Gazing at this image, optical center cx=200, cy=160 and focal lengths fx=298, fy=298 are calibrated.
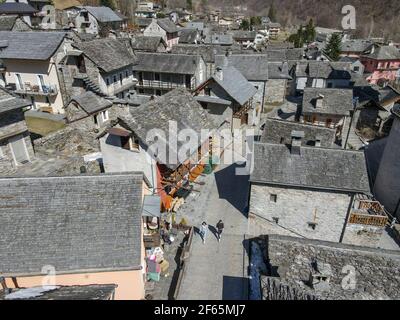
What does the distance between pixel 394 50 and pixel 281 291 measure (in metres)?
77.8

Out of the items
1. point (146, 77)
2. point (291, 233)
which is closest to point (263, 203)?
point (291, 233)

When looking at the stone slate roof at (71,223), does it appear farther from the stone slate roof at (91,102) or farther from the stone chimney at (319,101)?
the stone chimney at (319,101)

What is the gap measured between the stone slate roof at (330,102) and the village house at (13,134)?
30.7 metres

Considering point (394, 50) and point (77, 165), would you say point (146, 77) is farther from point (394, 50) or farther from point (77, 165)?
point (394, 50)

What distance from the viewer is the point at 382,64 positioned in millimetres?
68812

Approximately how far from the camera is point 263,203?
70.2 feet

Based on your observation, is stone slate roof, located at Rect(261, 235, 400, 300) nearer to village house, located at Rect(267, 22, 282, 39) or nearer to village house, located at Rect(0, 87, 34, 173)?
village house, located at Rect(0, 87, 34, 173)

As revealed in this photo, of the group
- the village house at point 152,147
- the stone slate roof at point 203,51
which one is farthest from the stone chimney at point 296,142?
the stone slate roof at point 203,51

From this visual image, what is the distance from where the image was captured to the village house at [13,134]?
2289cm

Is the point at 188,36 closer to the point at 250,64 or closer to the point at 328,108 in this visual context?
the point at 250,64

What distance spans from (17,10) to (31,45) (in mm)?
44516

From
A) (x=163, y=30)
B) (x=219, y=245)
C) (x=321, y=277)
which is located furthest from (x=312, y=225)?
(x=163, y=30)

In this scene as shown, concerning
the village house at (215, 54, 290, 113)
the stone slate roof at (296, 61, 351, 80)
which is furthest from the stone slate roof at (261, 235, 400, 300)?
the stone slate roof at (296, 61, 351, 80)
